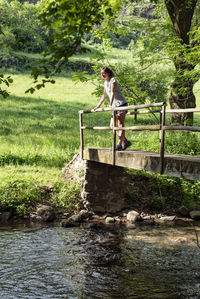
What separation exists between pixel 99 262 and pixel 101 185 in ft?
14.4

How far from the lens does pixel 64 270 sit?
22.1 ft

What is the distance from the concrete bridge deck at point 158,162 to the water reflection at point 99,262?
68.1 inches

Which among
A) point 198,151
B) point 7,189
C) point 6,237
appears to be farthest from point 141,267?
point 198,151

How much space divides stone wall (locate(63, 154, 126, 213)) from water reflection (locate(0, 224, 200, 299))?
151cm

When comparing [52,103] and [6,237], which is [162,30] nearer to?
[6,237]

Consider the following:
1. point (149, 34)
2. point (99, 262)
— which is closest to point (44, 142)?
point (149, 34)

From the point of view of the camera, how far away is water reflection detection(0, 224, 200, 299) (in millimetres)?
5855

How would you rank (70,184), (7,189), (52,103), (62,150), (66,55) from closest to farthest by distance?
(66,55) < (7,189) < (70,184) < (62,150) < (52,103)

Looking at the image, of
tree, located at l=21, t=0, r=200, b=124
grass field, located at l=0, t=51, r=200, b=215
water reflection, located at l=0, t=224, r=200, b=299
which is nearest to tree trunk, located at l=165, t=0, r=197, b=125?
tree, located at l=21, t=0, r=200, b=124

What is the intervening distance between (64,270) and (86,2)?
4592mm

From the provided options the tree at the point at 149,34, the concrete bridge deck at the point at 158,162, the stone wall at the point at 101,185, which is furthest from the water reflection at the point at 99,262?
the tree at the point at 149,34

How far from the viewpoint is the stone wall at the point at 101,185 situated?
444 inches

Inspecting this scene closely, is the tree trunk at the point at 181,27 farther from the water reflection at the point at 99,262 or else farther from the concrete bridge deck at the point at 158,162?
the water reflection at the point at 99,262

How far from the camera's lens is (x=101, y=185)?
1147 cm
